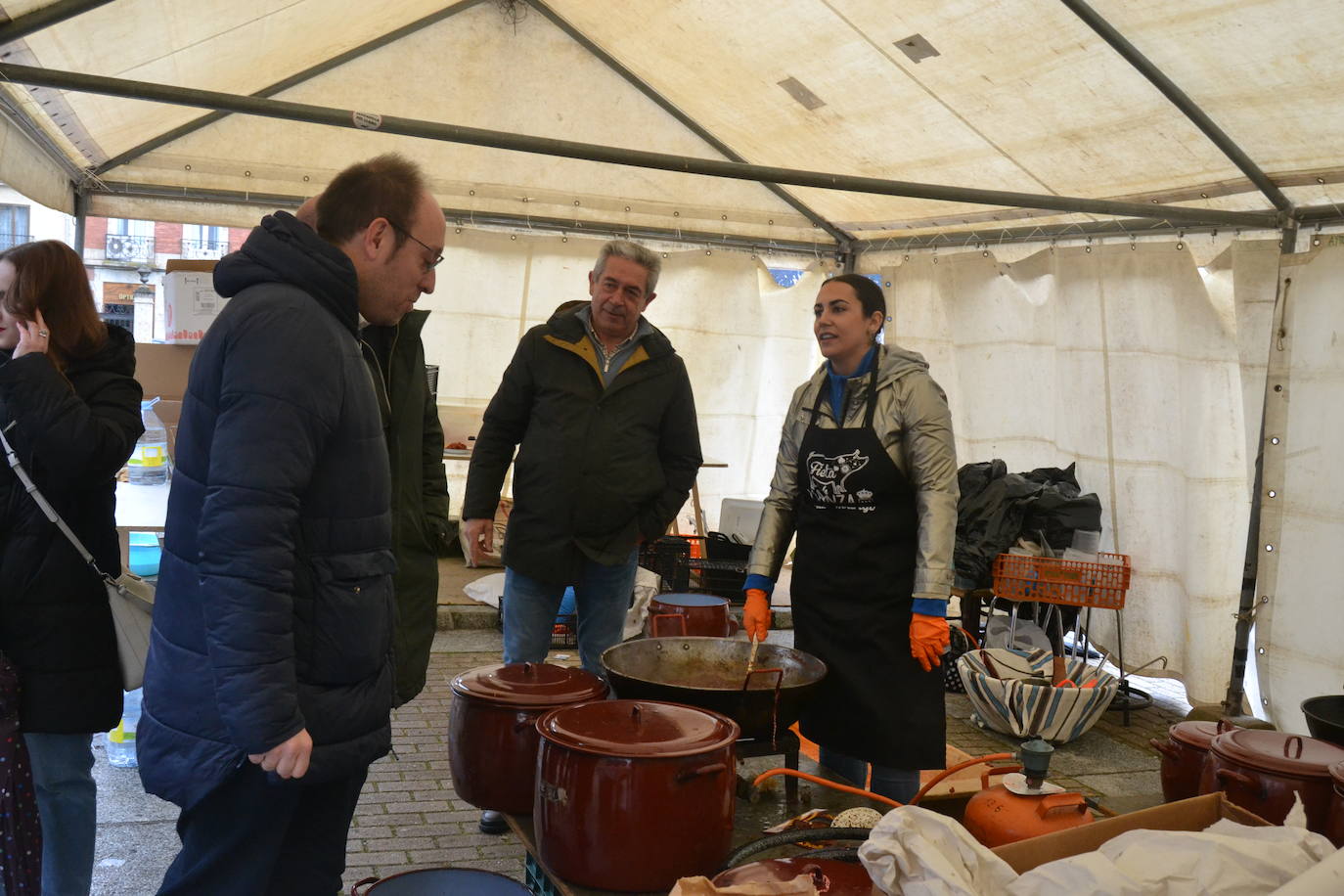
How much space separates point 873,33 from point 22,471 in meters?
4.01

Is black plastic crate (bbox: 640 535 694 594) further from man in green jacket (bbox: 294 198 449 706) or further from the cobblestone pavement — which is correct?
man in green jacket (bbox: 294 198 449 706)

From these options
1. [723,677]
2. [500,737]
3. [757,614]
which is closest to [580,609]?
[757,614]

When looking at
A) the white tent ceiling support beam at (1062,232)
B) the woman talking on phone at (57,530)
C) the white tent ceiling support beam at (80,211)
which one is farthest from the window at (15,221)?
the woman talking on phone at (57,530)

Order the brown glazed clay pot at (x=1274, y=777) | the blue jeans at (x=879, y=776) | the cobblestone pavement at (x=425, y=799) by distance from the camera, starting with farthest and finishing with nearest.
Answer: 1. the cobblestone pavement at (x=425, y=799)
2. the blue jeans at (x=879, y=776)
3. the brown glazed clay pot at (x=1274, y=777)

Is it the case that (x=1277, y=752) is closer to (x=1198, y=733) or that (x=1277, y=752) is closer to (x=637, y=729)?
(x=1198, y=733)

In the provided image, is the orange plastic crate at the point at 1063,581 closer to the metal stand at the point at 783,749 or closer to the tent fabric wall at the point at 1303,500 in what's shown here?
the tent fabric wall at the point at 1303,500

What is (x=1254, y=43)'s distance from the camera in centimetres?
401

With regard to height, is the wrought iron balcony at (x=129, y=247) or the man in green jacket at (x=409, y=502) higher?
the wrought iron balcony at (x=129, y=247)

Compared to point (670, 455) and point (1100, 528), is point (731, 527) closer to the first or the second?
point (1100, 528)

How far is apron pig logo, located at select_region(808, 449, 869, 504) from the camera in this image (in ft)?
9.79

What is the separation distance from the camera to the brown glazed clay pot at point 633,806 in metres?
1.75

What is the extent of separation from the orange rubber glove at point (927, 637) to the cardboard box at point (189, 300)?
3.36 m

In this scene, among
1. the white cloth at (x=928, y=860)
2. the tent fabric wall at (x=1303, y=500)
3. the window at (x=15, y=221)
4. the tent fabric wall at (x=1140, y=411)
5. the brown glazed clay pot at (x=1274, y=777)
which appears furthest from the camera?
the window at (x=15, y=221)

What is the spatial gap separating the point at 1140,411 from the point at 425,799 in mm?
3983
